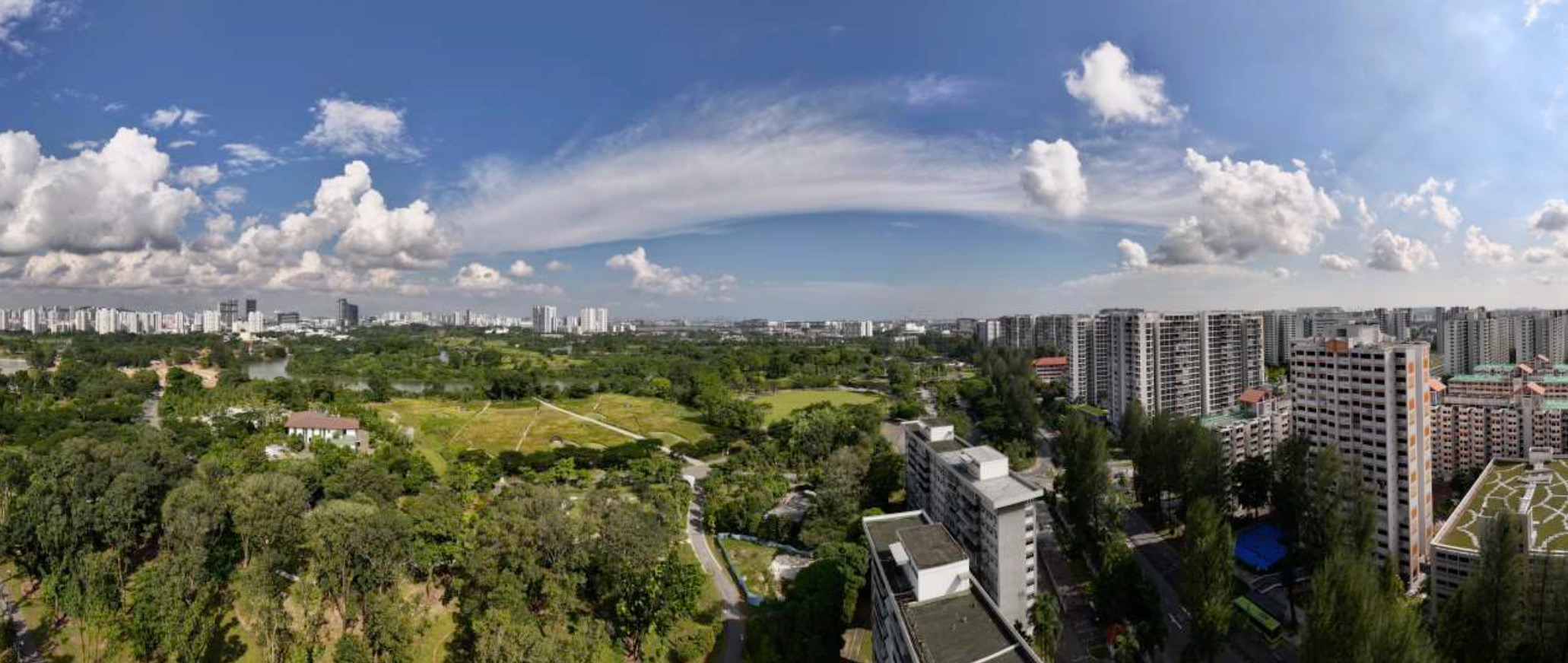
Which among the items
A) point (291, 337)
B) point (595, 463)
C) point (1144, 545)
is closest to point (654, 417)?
point (595, 463)

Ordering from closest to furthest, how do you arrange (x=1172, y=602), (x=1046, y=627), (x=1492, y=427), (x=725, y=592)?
(x=1046, y=627), (x=1172, y=602), (x=725, y=592), (x=1492, y=427)

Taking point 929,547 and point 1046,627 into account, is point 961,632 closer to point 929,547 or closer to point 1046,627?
point 929,547

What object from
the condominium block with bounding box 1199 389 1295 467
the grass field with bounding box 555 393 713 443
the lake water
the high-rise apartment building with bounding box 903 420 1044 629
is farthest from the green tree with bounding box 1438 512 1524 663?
the lake water

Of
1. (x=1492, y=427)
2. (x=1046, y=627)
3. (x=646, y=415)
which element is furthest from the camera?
(x=646, y=415)

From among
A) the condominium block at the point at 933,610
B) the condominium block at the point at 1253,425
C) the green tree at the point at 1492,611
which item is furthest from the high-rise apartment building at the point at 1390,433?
the condominium block at the point at 933,610

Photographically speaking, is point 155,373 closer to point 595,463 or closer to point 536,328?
point 595,463

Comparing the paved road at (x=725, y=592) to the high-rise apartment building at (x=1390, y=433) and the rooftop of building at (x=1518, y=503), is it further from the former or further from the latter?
the rooftop of building at (x=1518, y=503)

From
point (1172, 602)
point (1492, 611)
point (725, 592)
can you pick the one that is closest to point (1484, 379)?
point (1172, 602)
